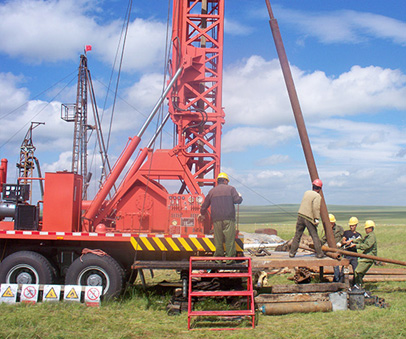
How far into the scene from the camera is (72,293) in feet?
32.3

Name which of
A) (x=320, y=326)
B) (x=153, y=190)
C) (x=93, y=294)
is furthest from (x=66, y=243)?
(x=320, y=326)

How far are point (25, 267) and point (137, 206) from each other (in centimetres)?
292

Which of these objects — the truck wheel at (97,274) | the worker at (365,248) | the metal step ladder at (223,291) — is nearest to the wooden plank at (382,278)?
the worker at (365,248)

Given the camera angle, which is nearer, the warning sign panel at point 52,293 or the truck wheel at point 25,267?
the warning sign panel at point 52,293

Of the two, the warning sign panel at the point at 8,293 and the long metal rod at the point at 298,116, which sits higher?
the long metal rod at the point at 298,116

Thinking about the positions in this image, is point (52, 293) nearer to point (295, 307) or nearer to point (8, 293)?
point (8, 293)

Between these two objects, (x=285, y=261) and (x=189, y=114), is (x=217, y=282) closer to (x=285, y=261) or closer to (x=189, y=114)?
(x=285, y=261)

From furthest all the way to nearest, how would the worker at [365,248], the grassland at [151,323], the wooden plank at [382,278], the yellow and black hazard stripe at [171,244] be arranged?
the wooden plank at [382,278]
the worker at [365,248]
the yellow and black hazard stripe at [171,244]
the grassland at [151,323]

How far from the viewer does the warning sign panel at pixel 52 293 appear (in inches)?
387

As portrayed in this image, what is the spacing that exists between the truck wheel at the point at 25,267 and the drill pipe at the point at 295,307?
16.1ft

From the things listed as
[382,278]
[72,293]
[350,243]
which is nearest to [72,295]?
[72,293]

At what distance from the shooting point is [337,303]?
9719 millimetres

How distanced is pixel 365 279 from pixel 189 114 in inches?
270

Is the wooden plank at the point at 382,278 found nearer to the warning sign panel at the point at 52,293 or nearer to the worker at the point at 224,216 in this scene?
the worker at the point at 224,216
